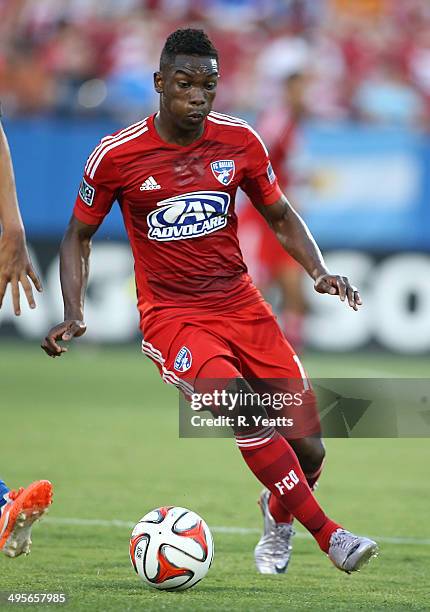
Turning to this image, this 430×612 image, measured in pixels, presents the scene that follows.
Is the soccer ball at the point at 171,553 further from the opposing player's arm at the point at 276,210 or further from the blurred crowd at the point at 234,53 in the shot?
the blurred crowd at the point at 234,53

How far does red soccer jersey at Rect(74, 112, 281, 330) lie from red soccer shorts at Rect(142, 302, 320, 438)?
0.09 m

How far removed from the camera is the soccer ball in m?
4.96

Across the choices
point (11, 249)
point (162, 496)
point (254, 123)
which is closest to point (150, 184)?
point (11, 249)

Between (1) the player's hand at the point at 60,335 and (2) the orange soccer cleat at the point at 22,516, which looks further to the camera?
(1) the player's hand at the point at 60,335

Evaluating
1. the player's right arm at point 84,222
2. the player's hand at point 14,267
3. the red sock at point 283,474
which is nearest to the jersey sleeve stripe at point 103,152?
the player's right arm at point 84,222

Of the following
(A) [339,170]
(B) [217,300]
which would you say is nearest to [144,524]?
(B) [217,300]

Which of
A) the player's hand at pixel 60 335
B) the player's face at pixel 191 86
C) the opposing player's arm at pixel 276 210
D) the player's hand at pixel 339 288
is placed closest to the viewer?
the player's hand at pixel 60 335

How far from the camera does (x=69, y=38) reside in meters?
16.1

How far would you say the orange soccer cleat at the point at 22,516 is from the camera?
4.84m

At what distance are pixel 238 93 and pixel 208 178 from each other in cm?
1060

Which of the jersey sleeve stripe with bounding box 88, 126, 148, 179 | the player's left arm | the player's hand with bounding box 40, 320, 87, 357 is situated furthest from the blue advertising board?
the player's hand with bounding box 40, 320, 87, 357

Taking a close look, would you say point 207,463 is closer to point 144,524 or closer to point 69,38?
point 144,524

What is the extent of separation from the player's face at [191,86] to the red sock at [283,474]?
1.40m

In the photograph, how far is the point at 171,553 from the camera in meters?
4.97
